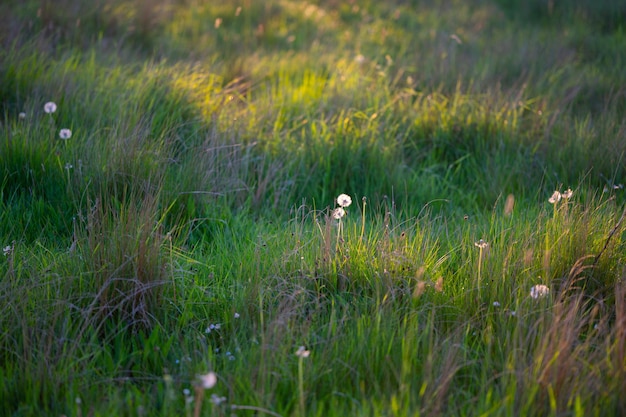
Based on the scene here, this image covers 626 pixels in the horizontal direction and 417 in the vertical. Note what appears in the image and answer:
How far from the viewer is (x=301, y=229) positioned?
9.02ft

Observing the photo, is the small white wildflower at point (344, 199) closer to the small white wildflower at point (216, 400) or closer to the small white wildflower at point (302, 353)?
the small white wildflower at point (302, 353)

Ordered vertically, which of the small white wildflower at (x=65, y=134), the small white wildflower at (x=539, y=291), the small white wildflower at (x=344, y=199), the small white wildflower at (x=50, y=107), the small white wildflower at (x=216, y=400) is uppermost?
the small white wildflower at (x=50, y=107)

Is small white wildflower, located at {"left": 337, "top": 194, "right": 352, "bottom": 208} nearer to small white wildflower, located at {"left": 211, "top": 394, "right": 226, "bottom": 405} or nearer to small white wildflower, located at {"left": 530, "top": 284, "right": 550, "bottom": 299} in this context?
small white wildflower, located at {"left": 530, "top": 284, "right": 550, "bottom": 299}

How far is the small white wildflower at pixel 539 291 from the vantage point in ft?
7.38

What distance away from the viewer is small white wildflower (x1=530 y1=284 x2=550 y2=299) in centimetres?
225

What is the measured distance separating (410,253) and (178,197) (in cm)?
132

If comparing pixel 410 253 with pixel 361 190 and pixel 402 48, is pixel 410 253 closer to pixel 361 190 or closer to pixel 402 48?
pixel 361 190

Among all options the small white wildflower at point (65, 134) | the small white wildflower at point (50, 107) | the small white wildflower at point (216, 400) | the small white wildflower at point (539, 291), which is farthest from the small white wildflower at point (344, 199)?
the small white wildflower at point (50, 107)

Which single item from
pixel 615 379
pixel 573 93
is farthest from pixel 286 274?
pixel 573 93

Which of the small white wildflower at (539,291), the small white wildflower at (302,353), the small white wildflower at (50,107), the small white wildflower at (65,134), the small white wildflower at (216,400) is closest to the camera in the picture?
the small white wildflower at (216,400)

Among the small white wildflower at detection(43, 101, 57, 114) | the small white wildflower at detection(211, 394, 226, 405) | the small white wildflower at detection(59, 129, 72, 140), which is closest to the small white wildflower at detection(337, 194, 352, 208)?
the small white wildflower at detection(211, 394, 226, 405)

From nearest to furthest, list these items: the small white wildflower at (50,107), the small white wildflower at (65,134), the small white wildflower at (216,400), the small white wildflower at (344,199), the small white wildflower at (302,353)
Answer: the small white wildflower at (216,400) → the small white wildflower at (302,353) → the small white wildflower at (344,199) → the small white wildflower at (65,134) → the small white wildflower at (50,107)

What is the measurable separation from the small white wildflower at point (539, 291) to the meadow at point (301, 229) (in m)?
0.01

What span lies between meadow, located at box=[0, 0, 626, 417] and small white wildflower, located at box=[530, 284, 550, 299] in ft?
0.05
